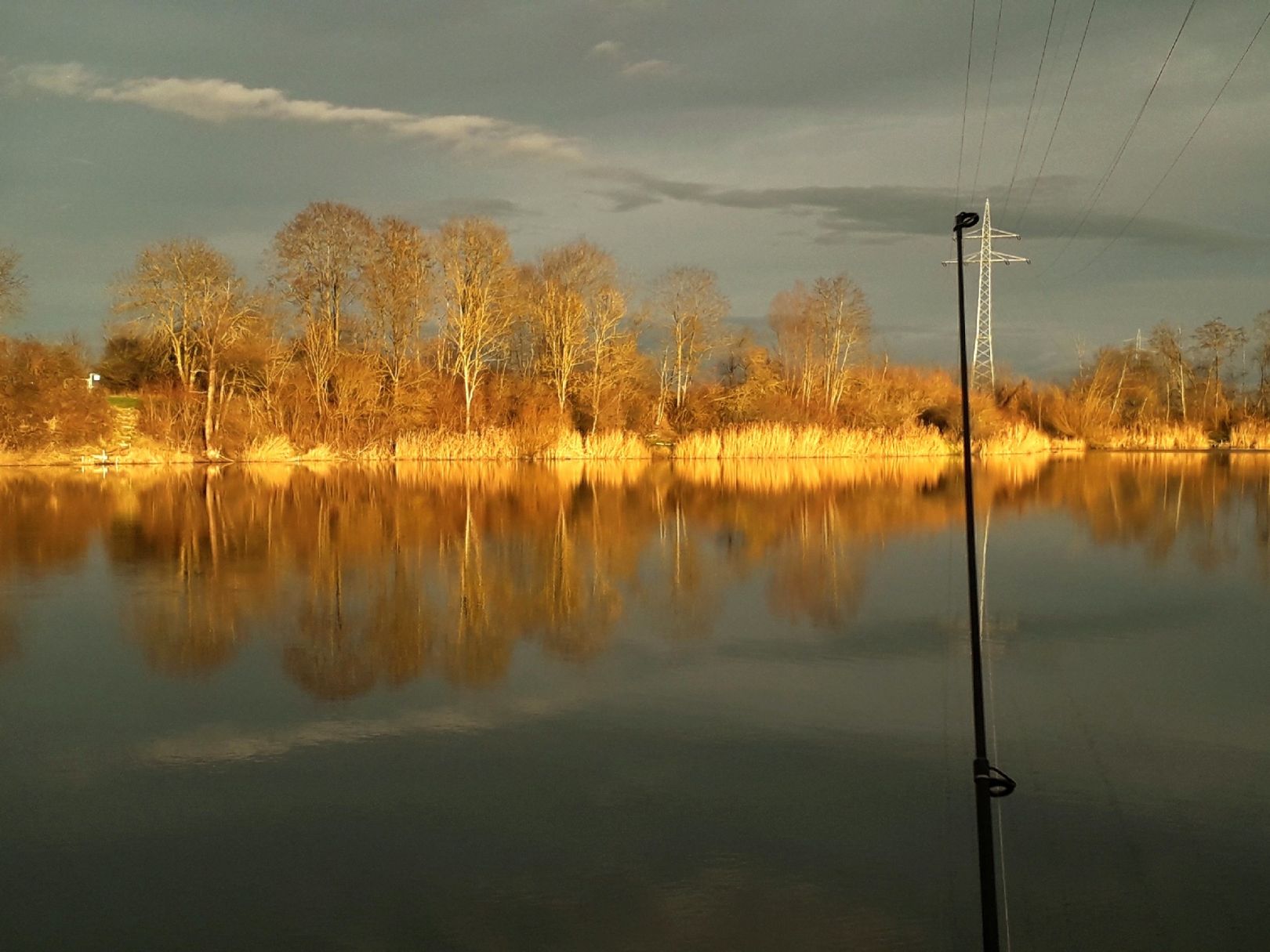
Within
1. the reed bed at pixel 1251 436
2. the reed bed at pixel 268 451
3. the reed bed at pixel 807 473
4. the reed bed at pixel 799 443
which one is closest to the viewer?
the reed bed at pixel 807 473

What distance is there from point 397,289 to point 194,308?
6.41 metres

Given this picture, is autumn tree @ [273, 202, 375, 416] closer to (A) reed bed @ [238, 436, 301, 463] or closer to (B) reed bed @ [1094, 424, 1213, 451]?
(A) reed bed @ [238, 436, 301, 463]

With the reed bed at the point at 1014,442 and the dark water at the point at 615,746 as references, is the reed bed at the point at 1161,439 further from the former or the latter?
the dark water at the point at 615,746

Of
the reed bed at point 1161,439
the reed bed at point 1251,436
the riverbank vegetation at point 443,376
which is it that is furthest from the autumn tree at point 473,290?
the reed bed at point 1251,436

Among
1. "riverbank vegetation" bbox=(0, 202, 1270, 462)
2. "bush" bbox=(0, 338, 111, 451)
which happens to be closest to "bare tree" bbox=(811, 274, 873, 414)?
"riverbank vegetation" bbox=(0, 202, 1270, 462)

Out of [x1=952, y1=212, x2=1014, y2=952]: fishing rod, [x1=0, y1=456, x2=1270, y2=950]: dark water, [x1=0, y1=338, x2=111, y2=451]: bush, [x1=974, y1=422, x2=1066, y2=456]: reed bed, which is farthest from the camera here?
[x1=974, y1=422, x2=1066, y2=456]: reed bed

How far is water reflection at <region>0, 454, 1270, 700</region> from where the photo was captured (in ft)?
33.8

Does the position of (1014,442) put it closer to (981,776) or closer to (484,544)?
(484,544)

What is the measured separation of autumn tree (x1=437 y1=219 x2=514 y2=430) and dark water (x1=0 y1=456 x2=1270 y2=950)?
20.9 m

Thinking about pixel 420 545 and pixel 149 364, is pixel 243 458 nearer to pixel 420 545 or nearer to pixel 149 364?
pixel 149 364

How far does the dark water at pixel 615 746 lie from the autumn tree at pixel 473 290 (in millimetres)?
20898

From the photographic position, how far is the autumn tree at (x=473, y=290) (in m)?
35.8

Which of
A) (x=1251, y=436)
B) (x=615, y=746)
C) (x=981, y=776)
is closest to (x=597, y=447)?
(x=1251, y=436)

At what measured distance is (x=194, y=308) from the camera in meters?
32.4
